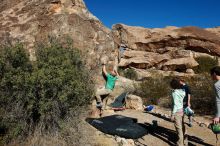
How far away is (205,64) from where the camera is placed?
1331 inches

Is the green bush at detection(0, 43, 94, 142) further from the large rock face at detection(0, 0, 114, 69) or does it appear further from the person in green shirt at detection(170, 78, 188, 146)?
the person in green shirt at detection(170, 78, 188, 146)

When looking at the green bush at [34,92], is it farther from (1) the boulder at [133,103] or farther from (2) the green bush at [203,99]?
(2) the green bush at [203,99]

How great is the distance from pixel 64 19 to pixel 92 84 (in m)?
2.21

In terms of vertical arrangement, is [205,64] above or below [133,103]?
above

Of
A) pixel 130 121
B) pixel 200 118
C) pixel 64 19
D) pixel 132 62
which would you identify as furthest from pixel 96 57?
pixel 132 62

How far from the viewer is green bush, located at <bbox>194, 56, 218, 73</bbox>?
108 feet

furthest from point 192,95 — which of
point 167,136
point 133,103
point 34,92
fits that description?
point 34,92

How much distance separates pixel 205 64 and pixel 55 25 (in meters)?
27.4

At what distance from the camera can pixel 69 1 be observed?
9.63 m

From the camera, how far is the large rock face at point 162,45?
3509 centimetres

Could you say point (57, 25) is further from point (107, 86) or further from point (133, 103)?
point (133, 103)

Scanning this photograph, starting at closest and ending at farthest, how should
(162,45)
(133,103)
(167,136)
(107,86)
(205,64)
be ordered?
(167,136), (107,86), (133,103), (205,64), (162,45)

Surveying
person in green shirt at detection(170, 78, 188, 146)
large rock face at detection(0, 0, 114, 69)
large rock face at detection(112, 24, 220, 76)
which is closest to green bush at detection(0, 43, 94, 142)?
large rock face at detection(0, 0, 114, 69)

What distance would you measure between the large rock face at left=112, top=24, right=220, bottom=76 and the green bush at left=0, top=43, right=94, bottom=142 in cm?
2789
